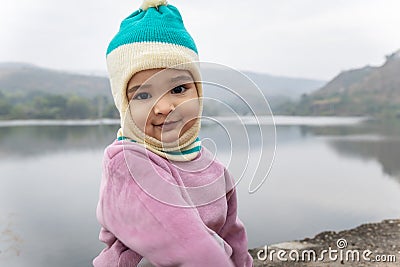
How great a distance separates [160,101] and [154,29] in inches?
3.6

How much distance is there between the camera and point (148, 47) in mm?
439

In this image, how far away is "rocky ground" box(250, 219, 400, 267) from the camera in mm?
1720

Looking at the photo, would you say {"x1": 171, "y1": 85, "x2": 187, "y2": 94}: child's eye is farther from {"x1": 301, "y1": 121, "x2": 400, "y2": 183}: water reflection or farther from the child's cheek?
{"x1": 301, "y1": 121, "x2": 400, "y2": 183}: water reflection

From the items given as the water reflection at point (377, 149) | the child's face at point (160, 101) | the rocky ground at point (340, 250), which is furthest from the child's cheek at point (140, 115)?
the water reflection at point (377, 149)

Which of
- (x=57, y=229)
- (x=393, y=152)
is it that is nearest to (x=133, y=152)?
(x=57, y=229)

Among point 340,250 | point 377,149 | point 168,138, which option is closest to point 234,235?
point 168,138

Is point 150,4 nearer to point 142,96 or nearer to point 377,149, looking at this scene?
point 142,96

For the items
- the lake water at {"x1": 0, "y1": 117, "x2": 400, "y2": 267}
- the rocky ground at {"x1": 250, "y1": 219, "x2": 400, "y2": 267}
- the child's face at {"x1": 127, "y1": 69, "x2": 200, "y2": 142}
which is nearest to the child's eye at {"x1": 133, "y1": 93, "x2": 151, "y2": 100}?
the child's face at {"x1": 127, "y1": 69, "x2": 200, "y2": 142}

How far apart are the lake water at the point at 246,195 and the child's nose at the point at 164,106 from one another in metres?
0.10

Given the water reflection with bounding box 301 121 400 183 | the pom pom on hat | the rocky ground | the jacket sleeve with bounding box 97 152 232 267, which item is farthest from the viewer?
the water reflection with bounding box 301 121 400 183

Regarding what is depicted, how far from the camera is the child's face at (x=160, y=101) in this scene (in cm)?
43

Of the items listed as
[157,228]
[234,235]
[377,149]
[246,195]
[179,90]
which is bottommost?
[377,149]

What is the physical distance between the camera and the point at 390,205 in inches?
120

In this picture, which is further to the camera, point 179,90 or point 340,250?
point 340,250
